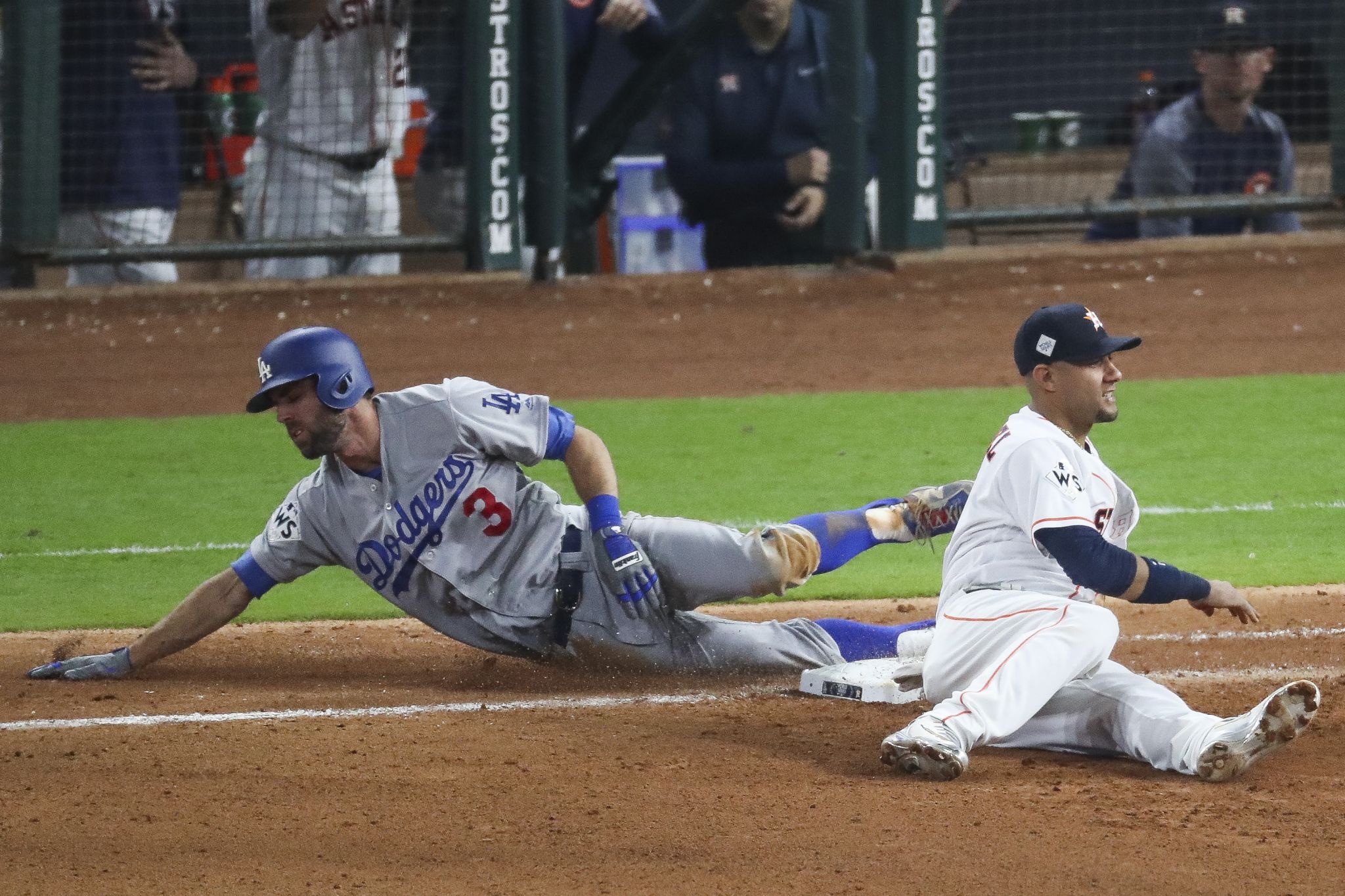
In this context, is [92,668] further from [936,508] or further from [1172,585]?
[1172,585]

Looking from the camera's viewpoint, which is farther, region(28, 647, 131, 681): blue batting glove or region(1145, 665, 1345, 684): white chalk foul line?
region(28, 647, 131, 681): blue batting glove

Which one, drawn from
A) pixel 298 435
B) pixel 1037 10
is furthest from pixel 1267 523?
pixel 1037 10

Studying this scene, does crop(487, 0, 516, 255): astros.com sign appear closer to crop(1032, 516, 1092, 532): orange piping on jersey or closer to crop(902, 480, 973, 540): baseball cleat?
crop(902, 480, 973, 540): baseball cleat

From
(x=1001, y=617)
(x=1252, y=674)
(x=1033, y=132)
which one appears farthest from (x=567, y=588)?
(x=1033, y=132)

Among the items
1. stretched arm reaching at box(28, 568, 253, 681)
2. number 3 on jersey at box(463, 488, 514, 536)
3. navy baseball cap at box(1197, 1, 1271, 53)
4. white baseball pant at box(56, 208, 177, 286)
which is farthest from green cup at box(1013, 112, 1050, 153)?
stretched arm reaching at box(28, 568, 253, 681)

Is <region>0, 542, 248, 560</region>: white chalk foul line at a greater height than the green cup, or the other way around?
the green cup

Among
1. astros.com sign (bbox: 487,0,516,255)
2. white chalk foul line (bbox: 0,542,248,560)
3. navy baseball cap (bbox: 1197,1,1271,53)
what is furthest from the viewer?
astros.com sign (bbox: 487,0,516,255)

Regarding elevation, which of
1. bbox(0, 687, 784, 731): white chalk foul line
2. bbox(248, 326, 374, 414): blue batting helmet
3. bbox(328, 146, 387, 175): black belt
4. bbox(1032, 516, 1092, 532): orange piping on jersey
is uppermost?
bbox(328, 146, 387, 175): black belt

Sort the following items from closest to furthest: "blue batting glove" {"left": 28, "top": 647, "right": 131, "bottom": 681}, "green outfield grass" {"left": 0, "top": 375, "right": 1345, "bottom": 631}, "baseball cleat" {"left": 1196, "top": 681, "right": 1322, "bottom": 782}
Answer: "baseball cleat" {"left": 1196, "top": 681, "right": 1322, "bottom": 782} < "blue batting glove" {"left": 28, "top": 647, "right": 131, "bottom": 681} < "green outfield grass" {"left": 0, "top": 375, "right": 1345, "bottom": 631}

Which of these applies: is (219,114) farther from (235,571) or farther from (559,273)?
(235,571)
